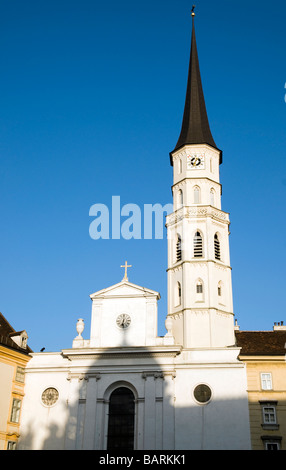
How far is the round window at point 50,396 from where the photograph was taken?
36.8m

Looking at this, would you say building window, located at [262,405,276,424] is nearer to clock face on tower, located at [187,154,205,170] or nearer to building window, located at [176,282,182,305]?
building window, located at [176,282,182,305]

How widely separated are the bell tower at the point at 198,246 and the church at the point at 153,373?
95 millimetres

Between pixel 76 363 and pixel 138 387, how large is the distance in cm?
479

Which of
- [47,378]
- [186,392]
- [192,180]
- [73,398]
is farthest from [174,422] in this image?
[192,180]

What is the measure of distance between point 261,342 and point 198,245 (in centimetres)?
893

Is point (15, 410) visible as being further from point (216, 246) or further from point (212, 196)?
point (212, 196)

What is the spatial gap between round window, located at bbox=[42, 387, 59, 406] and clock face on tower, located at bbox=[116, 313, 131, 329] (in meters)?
6.37

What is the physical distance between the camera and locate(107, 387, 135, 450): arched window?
34906 mm

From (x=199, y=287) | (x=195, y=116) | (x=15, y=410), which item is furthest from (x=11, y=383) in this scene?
(x=195, y=116)

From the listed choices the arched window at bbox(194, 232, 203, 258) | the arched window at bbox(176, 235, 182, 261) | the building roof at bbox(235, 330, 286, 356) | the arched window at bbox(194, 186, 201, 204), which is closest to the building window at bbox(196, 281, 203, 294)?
the arched window at bbox(194, 232, 203, 258)

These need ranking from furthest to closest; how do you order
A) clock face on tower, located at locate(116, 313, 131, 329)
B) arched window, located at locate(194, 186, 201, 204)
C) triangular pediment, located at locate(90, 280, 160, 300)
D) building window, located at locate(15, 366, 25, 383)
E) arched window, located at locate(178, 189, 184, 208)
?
arched window, located at locate(178, 189, 184, 208) < arched window, located at locate(194, 186, 201, 204) < triangular pediment, located at locate(90, 280, 160, 300) < clock face on tower, located at locate(116, 313, 131, 329) < building window, located at locate(15, 366, 25, 383)

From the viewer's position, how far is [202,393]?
35125 millimetres

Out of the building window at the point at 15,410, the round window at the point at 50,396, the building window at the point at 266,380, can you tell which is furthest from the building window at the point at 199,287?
the building window at the point at 15,410

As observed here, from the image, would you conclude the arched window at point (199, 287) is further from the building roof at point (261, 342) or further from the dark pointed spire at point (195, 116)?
the dark pointed spire at point (195, 116)
